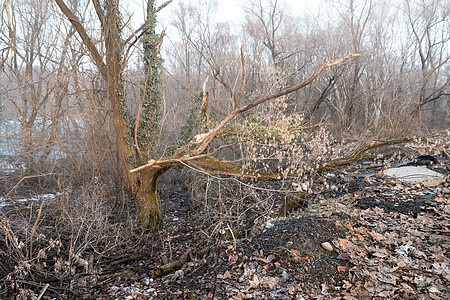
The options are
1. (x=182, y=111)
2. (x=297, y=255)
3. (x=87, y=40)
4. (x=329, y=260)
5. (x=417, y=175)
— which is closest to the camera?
(x=329, y=260)

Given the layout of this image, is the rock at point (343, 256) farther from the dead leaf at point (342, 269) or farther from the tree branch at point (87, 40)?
the tree branch at point (87, 40)

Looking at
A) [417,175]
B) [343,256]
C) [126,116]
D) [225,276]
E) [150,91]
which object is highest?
[150,91]

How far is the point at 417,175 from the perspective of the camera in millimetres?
5602

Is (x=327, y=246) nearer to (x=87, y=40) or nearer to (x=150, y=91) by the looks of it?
(x=150, y=91)

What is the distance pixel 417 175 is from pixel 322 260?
382 centimetres

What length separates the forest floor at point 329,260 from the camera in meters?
2.77

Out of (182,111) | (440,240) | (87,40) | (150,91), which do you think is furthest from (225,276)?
(182,111)

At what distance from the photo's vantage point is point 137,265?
4797 millimetres

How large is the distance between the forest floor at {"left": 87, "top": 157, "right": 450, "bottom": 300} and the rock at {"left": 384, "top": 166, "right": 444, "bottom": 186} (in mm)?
153

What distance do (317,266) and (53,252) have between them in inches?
180

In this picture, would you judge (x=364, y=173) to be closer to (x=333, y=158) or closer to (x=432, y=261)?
(x=333, y=158)

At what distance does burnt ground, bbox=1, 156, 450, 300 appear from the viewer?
2.79 metres

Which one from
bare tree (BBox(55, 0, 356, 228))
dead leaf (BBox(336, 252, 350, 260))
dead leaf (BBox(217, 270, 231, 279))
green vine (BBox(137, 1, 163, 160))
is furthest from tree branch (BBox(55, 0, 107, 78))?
dead leaf (BBox(336, 252, 350, 260))

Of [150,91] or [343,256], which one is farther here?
[150,91]
